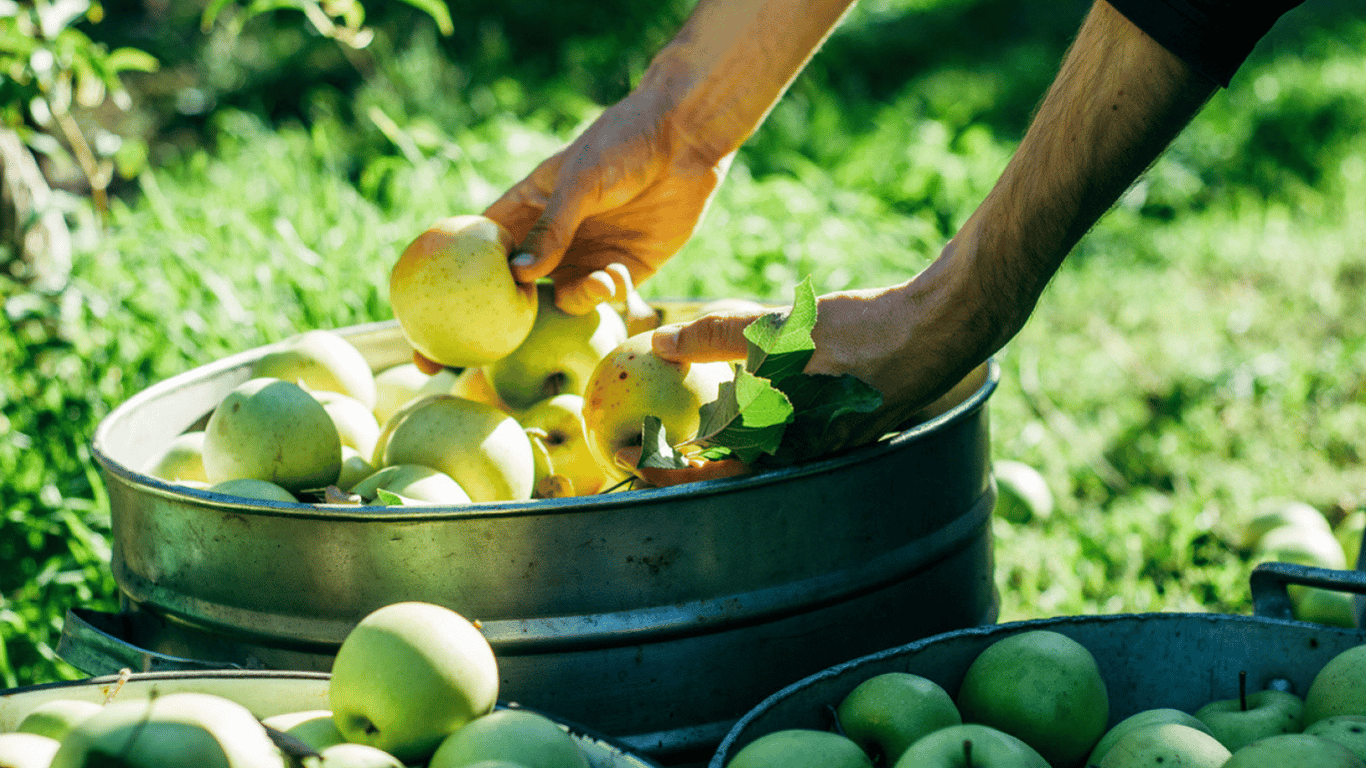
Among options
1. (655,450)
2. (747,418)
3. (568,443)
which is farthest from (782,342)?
(568,443)

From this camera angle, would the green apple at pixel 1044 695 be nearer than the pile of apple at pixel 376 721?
No

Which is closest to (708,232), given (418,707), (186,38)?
(418,707)

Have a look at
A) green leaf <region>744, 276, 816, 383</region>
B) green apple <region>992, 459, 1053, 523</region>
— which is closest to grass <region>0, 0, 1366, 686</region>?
green apple <region>992, 459, 1053, 523</region>

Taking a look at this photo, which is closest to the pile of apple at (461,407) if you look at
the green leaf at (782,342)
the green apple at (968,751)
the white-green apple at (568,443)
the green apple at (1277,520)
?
the white-green apple at (568,443)

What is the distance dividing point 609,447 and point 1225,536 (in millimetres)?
2005

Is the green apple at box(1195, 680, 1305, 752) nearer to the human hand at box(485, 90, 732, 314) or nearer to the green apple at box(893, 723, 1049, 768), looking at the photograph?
the green apple at box(893, 723, 1049, 768)

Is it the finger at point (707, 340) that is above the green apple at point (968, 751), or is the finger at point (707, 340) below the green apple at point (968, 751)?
above

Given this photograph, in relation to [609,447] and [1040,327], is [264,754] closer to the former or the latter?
[609,447]

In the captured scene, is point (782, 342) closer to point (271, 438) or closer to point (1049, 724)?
point (1049, 724)

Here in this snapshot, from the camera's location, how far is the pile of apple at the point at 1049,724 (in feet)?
3.73

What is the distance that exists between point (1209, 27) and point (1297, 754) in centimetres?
76

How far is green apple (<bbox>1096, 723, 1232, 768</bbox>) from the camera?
1.18 meters

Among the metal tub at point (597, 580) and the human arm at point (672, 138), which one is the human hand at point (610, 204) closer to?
the human arm at point (672, 138)

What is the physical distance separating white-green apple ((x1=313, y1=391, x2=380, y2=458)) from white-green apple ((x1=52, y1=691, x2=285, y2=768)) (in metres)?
0.92
